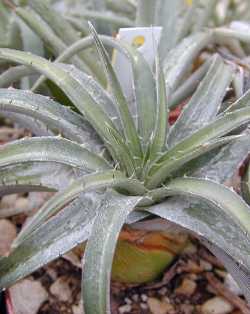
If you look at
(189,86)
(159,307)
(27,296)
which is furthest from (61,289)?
(189,86)

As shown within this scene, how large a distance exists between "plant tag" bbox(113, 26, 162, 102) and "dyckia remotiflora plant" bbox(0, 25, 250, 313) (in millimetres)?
81

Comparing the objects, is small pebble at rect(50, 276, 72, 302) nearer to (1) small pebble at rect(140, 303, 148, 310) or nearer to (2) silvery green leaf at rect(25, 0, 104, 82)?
(1) small pebble at rect(140, 303, 148, 310)

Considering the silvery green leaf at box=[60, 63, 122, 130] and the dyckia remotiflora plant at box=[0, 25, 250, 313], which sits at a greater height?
the silvery green leaf at box=[60, 63, 122, 130]

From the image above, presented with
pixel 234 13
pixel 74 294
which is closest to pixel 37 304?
pixel 74 294

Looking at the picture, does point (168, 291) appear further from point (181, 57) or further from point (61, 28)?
point (61, 28)

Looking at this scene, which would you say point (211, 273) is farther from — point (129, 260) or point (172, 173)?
point (172, 173)

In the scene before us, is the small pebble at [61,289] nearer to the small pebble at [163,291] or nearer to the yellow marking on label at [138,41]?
the small pebble at [163,291]

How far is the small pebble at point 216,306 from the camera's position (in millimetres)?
928

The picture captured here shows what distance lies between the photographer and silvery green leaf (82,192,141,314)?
0.61 metres

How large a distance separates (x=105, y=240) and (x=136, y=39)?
0.45 m

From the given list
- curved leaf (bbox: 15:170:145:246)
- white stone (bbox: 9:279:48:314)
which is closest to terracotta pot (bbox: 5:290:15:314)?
white stone (bbox: 9:279:48:314)

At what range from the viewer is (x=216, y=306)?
93 cm

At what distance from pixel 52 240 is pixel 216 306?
1.26ft

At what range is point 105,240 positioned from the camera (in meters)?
0.64
